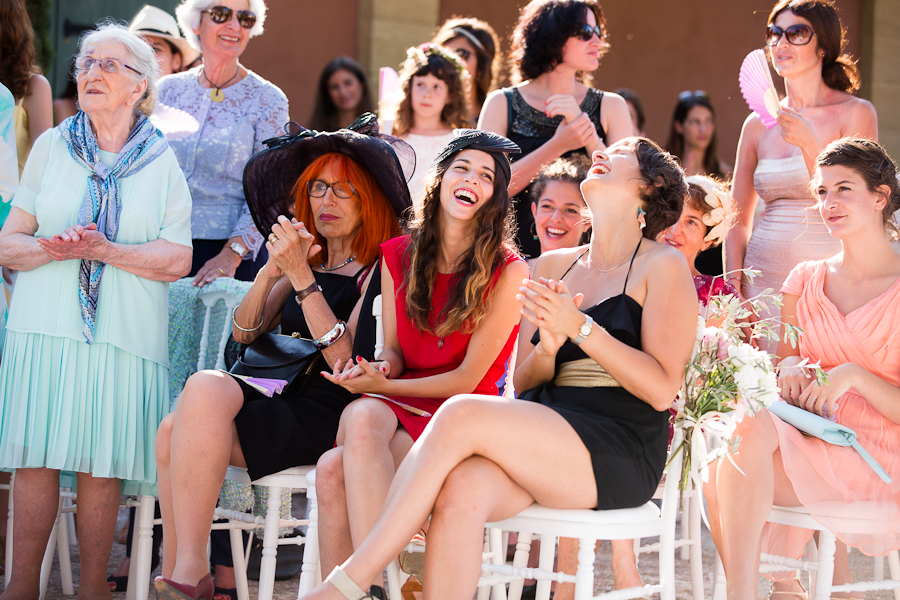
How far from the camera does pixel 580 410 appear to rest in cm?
232

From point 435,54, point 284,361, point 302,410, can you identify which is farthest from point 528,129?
point 302,410

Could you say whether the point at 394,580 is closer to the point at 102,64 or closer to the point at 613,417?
the point at 613,417

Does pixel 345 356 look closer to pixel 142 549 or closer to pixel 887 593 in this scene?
pixel 142 549

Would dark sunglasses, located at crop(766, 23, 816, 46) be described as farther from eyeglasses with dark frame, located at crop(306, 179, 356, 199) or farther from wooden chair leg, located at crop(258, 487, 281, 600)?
wooden chair leg, located at crop(258, 487, 281, 600)

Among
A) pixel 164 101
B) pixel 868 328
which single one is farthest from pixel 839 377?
pixel 164 101

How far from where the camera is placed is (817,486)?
249cm

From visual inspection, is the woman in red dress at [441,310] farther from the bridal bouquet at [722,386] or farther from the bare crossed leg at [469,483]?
the bridal bouquet at [722,386]

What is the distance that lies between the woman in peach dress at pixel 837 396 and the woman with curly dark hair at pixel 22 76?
115 inches

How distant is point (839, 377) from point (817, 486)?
13.4 inches

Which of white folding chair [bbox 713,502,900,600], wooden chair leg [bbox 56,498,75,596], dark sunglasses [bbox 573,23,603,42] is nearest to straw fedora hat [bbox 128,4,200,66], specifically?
dark sunglasses [bbox 573,23,603,42]

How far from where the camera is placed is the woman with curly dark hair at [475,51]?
4.48 m

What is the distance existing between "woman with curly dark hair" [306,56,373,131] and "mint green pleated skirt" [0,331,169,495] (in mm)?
2190

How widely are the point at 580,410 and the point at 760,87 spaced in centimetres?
184

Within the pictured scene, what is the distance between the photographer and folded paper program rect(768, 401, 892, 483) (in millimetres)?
2516
